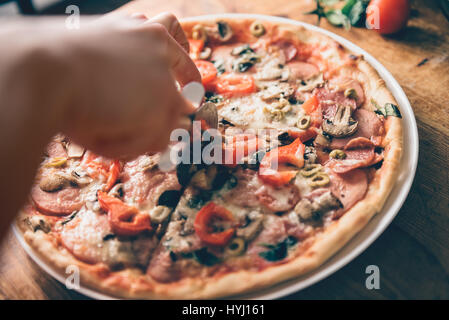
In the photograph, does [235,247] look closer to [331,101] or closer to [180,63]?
[180,63]

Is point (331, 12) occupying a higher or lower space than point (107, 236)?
higher

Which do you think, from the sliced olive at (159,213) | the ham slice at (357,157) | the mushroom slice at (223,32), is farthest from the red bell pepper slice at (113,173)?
the mushroom slice at (223,32)

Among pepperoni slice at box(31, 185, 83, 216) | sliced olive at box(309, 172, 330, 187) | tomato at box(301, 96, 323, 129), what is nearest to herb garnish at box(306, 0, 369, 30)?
tomato at box(301, 96, 323, 129)

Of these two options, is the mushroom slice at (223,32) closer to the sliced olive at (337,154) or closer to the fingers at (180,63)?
the fingers at (180,63)

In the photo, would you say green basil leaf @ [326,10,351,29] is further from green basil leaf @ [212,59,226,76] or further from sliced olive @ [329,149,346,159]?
sliced olive @ [329,149,346,159]
